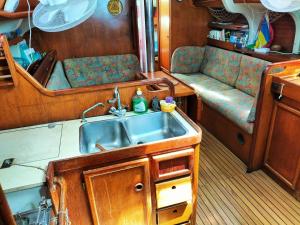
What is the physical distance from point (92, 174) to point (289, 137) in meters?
1.58

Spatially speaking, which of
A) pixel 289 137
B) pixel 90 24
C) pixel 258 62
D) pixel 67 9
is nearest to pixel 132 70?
pixel 90 24

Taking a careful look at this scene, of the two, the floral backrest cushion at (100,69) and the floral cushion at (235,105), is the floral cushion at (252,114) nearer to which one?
the floral cushion at (235,105)

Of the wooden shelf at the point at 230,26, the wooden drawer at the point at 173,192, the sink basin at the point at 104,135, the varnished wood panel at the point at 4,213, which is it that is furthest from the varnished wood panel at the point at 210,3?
the varnished wood panel at the point at 4,213

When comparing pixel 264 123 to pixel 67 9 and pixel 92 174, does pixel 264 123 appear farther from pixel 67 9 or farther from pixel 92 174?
pixel 67 9

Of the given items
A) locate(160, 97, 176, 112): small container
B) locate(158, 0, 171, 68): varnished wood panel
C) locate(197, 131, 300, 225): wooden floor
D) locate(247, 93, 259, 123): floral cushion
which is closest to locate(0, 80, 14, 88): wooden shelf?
locate(160, 97, 176, 112): small container

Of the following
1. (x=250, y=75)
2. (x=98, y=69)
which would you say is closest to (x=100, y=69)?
(x=98, y=69)

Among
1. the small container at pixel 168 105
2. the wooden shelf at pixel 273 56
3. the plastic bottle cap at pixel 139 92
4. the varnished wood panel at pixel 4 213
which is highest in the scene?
the varnished wood panel at pixel 4 213

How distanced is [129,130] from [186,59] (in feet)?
8.50

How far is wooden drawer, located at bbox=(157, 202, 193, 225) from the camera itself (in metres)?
1.45

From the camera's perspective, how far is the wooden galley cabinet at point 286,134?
5.69ft

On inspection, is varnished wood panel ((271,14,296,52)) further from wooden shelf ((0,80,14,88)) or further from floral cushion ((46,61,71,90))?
wooden shelf ((0,80,14,88))

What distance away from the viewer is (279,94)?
6.09ft

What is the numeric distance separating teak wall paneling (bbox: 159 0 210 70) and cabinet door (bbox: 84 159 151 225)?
296cm

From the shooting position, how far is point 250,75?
2.80m
